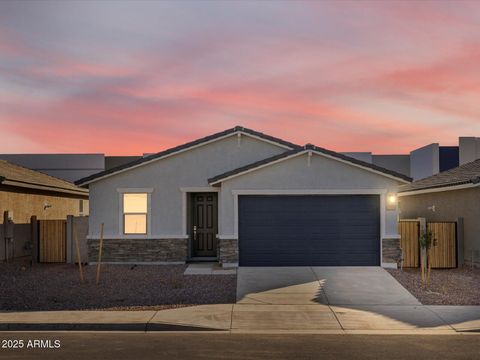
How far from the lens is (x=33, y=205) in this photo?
23.2 m

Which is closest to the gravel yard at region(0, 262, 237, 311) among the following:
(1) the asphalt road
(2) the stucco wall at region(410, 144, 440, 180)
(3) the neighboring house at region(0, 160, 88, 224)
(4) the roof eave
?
(1) the asphalt road

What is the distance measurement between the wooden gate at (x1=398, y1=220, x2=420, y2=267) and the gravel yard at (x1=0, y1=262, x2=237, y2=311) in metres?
6.20

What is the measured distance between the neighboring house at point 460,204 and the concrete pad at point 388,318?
6.68 m

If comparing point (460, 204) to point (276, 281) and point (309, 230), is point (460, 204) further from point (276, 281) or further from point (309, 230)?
point (276, 281)

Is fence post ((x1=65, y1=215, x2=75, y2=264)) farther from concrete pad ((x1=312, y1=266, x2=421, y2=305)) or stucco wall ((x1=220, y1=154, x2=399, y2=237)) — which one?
concrete pad ((x1=312, y1=266, x2=421, y2=305))

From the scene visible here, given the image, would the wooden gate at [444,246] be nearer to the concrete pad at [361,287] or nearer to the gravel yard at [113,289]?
the concrete pad at [361,287]

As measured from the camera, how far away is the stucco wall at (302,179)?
679 inches

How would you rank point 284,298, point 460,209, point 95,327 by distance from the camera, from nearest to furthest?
point 95,327 → point 284,298 → point 460,209

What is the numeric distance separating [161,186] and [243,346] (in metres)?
10.9

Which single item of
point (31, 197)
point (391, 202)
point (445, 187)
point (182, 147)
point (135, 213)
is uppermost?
point (182, 147)

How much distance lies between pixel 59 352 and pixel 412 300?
842cm

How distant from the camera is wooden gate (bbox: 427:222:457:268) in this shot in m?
17.5

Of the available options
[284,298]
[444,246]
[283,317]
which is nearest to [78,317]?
[283,317]

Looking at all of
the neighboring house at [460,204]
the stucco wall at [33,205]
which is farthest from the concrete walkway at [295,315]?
the stucco wall at [33,205]
